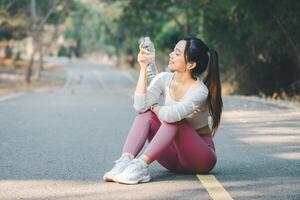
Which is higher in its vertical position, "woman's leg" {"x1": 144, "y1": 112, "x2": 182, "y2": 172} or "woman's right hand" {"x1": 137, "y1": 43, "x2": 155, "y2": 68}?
"woman's right hand" {"x1": 137, "y1": 43, "x2": 155, "y2": 68}

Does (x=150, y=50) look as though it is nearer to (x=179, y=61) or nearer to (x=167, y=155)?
(x=179, y=61)

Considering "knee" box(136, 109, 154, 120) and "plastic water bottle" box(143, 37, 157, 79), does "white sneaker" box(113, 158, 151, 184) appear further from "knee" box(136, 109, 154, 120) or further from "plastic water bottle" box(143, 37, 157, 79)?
"plastic water bottle" box(143, 37, 157, 79)

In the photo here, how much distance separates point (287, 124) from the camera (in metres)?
13.2

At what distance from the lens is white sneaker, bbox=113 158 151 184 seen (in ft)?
20.0

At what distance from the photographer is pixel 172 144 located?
21.7ft

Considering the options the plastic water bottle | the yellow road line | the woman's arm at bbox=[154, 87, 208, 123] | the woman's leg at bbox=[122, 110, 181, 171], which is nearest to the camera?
the yellow road line

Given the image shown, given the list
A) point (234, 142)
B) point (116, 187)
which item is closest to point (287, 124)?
point (234, 142)

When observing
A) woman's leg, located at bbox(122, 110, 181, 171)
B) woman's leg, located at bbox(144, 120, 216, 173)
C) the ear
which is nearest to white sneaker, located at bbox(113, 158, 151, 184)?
woman's leg, located at bbox(144, 120, 216, 173)

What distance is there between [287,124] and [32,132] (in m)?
4.82

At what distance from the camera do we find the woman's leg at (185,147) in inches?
246

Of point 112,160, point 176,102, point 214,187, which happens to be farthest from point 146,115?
point 112,160

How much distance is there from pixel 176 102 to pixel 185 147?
1.42ft

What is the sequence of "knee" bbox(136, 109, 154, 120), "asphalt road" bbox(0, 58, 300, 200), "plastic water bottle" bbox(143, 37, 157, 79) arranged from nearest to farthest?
1. "asphalt road" bbox(0, 58, 300, 200)
2. "knee" bbox(136, 109, 154, 120)
3. "plastic water bottle" bbox(143, 37, 157, 79)

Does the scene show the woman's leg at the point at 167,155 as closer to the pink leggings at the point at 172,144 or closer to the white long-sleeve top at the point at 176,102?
the pink leggings at the point at 172,144
